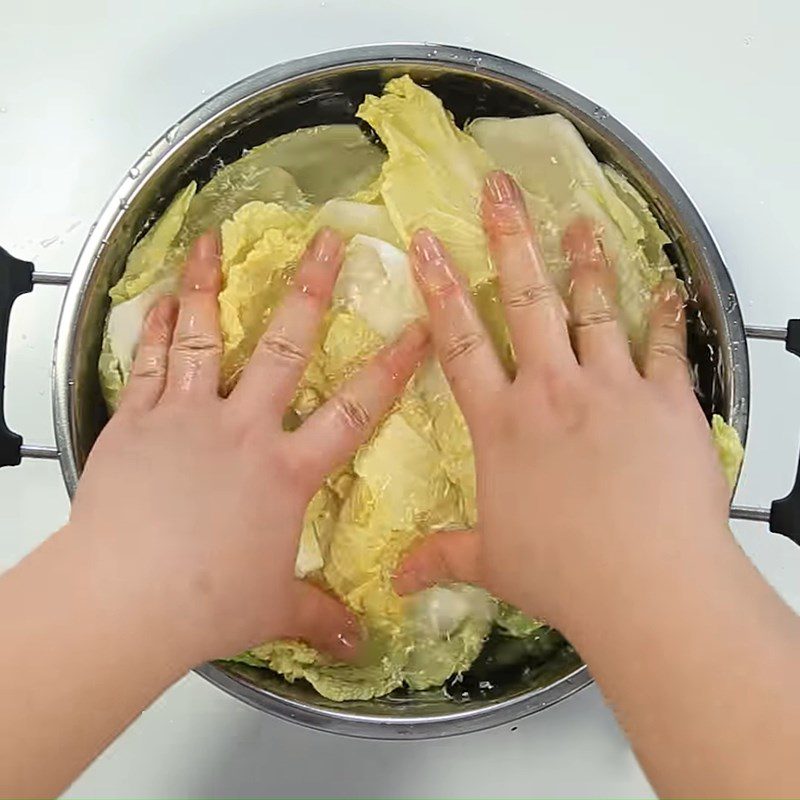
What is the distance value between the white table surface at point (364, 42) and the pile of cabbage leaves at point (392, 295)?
123 mm

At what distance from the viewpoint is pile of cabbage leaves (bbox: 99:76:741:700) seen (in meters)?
0.65

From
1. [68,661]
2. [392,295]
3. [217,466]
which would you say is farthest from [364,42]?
[68,661]

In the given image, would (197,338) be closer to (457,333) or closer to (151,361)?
(151,361)

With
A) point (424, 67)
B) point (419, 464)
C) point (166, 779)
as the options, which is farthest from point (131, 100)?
point (166, 779)

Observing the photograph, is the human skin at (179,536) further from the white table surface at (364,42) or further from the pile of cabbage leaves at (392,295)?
the white table surface at (364,42)

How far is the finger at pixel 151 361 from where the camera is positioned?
0.64 metres

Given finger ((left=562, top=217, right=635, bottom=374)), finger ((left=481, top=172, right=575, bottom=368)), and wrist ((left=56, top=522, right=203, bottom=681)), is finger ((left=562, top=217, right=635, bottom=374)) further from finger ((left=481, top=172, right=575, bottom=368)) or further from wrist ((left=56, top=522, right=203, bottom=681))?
wrist ((left=56, top=522, right=203, bottom=681))

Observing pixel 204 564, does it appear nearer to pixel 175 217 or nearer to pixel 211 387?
pixel 211 387

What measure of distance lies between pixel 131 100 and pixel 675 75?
0.41m

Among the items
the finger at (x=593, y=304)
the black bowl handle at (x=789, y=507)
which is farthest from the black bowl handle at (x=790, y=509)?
the finger at (x=593, y=304)

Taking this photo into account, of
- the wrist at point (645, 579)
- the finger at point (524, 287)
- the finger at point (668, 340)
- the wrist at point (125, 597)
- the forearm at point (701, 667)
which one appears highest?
the finger at point (524, 287)

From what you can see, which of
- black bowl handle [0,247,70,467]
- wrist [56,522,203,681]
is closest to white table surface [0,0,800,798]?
black bowl handle [0,247,70,467]

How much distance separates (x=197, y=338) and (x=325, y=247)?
94mm

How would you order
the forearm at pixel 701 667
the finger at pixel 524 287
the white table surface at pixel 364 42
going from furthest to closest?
the white table surface at pixel 364 42 → the finger at pixel 524 287 → the forearm at pixel 701 667
